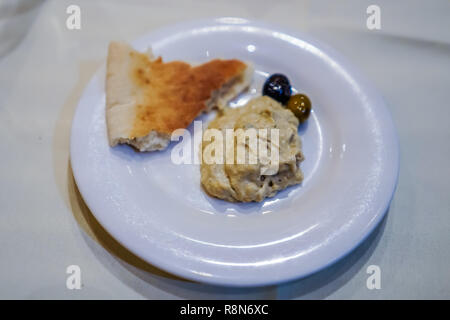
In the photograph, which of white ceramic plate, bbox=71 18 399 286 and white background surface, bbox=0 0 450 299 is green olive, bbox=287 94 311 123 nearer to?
white ceramic plate, bbox=71 18 399 286

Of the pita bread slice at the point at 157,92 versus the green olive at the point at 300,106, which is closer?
the pita bread slice at the point at 157,92

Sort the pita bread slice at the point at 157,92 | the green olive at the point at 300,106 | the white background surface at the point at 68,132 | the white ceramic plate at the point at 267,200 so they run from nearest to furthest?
the white ceramic plate at the point at 267,200
the white background surface at the point at 68,132
the pita bread slice at the point at 157,92
the green olive at the point at 300,106

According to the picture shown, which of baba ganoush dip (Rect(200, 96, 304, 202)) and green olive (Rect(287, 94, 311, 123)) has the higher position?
green olive (Rect(287, 94, 311, 123))

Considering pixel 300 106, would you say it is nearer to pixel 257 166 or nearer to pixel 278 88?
pixel 278 88

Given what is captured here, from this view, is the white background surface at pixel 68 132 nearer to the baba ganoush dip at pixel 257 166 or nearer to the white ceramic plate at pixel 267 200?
the white ceramic plate at pixel 267 200

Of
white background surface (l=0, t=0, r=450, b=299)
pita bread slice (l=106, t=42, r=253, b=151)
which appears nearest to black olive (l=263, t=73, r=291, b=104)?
pita bread slice (l=106, t=42, r=253, b=151)

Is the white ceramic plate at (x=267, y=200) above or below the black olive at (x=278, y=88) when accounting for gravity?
below

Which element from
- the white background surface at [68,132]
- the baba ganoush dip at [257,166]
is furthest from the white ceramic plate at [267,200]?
the white background surface at [68,132]
